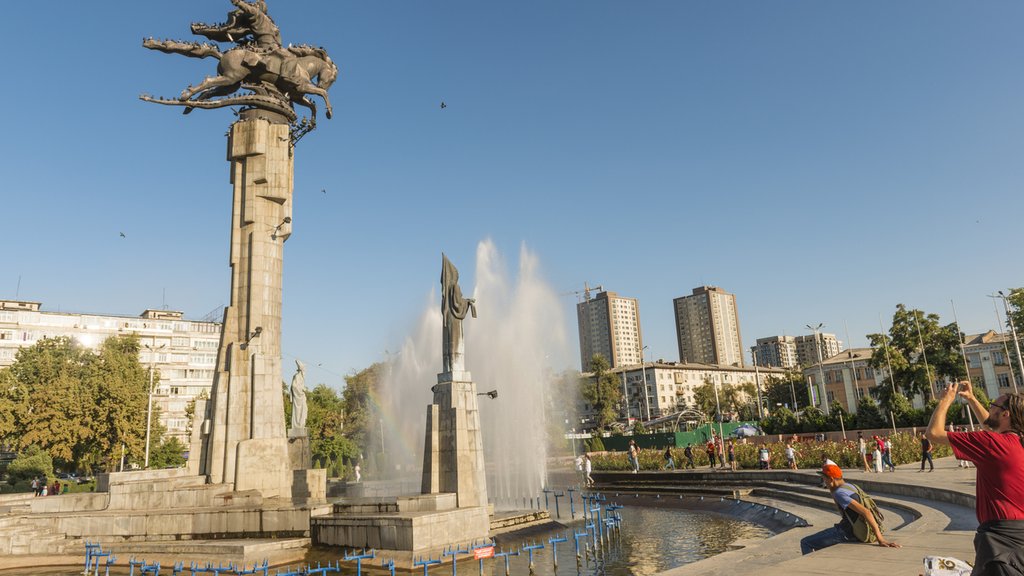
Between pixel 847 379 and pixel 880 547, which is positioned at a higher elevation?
pixel 847 379

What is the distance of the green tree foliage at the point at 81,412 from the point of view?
131ft

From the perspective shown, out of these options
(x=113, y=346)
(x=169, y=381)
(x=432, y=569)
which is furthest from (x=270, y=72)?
(x=169, y=381)

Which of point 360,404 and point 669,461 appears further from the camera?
point 360,404

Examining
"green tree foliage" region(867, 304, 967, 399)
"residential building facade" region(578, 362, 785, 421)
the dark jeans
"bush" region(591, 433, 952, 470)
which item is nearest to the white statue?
"bush" region(591, 433, 952, 470)

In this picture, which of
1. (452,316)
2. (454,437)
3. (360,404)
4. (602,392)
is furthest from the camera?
(602,392)

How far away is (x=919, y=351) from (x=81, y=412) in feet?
221

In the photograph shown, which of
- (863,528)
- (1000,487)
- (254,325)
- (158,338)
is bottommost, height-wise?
(863,528)

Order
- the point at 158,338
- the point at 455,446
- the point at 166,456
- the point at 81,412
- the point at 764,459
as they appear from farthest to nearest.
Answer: the point at 158,338 → the point at 166,456 → the point at 81,412 → the point at 764,459 → the point at 455,446

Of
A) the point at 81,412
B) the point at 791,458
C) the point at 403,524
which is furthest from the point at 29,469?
the point at 791,458

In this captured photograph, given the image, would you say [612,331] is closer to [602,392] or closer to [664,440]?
[602,392]

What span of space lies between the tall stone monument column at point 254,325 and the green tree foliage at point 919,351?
5238 centimetres

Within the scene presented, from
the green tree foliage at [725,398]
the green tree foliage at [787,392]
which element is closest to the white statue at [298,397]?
the green tree foliage at [725,398]

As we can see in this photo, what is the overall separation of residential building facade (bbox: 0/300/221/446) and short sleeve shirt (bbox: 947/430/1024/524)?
268ft

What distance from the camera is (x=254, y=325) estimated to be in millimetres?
22688
